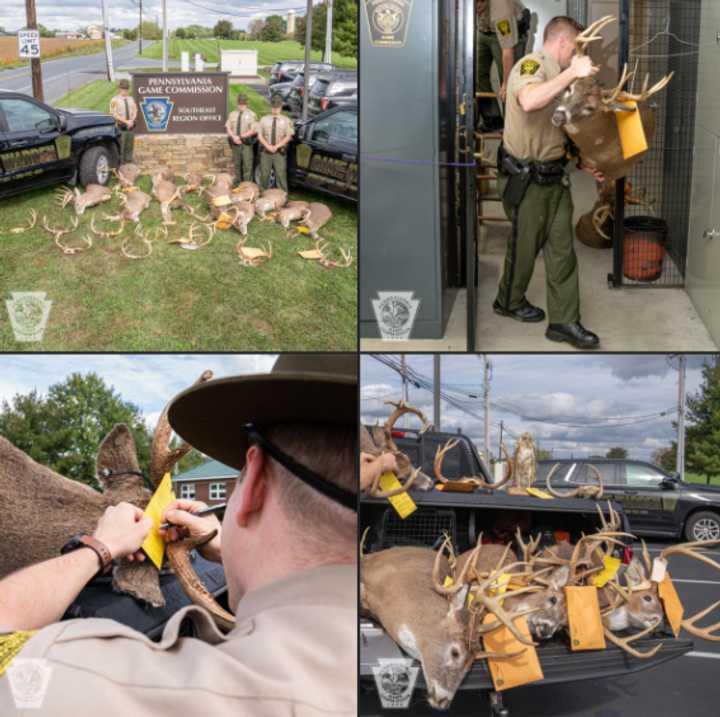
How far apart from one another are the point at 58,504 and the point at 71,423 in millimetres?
229

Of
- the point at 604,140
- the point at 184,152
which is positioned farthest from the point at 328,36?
the point at 604,140

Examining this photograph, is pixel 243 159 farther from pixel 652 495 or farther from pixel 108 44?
pixel 652 495

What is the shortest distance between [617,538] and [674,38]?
1742mm

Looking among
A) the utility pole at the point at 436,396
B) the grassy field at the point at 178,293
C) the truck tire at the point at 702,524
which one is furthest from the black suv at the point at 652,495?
the grassy field at the point at 178,293

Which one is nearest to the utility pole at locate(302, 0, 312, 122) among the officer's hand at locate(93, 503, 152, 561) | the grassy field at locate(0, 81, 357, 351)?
the grassy field at locate(0, 81, 357, 351)

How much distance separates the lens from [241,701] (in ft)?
11.9

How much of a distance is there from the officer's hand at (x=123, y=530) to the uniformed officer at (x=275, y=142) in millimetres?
1231

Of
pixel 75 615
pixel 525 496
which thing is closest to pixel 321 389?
pixel 525 496

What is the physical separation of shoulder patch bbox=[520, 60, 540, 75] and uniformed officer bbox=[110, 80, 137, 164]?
1.23m

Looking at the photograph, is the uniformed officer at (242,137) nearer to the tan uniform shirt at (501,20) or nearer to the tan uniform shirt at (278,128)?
the tan uniform shirt at (278,128)

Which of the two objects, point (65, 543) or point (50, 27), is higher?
point (50, 27)

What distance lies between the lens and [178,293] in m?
4.61

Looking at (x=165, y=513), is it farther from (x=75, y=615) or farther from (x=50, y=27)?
(x=50, y=27)

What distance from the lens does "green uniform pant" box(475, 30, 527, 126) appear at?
4.61m
